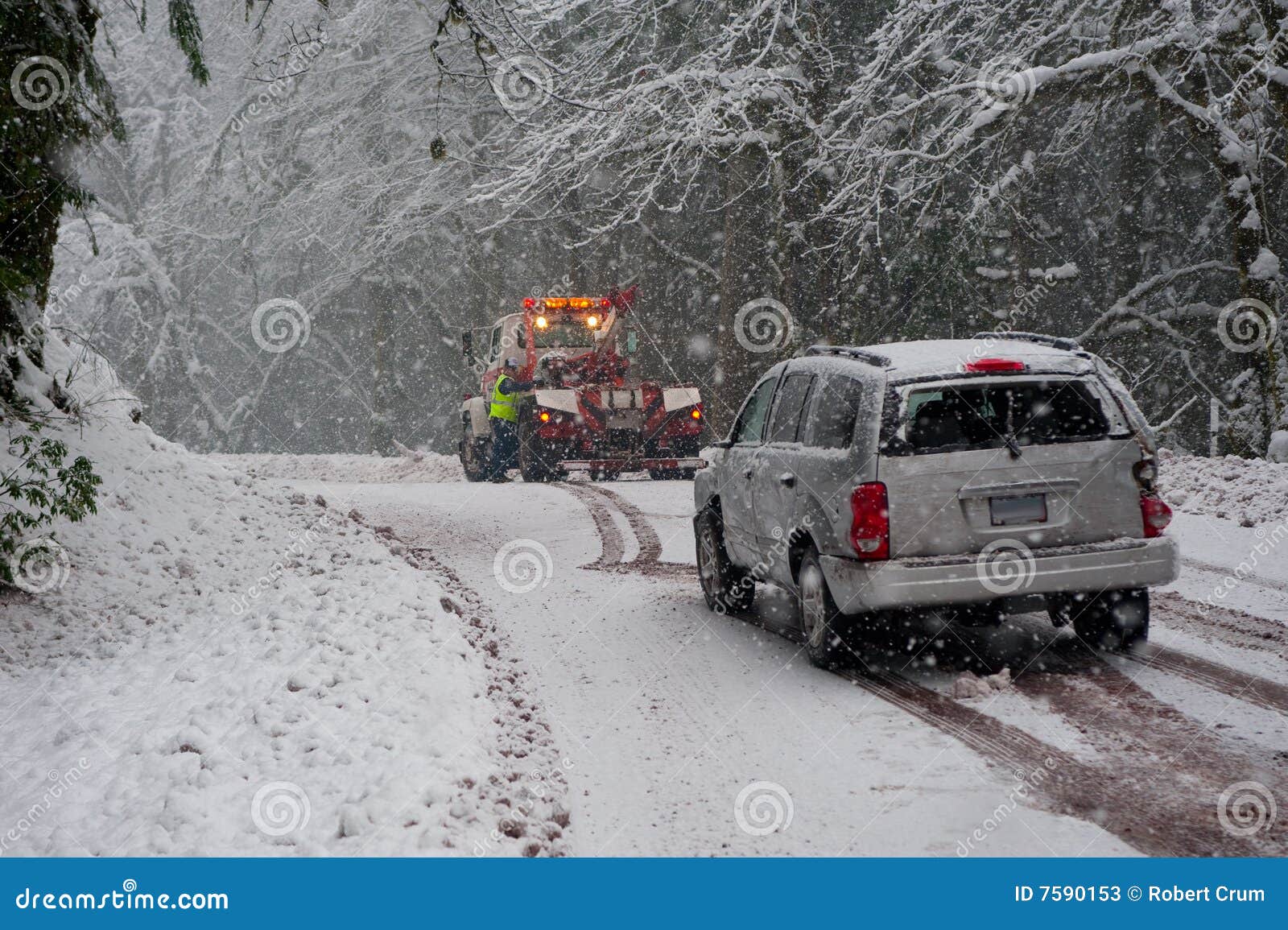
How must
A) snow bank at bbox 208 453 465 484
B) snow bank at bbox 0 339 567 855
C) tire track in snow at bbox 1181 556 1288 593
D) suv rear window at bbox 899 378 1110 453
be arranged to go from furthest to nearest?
snow bank at bbox 208 453 465 484
tire track in snow at bbox 1181 556 1288 593
suv rear window at bbox 899 378 1110 453
snow bank at bbox 0 339 567 855

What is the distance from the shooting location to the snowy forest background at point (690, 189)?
645 inches

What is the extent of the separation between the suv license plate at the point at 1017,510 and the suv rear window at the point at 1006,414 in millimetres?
315

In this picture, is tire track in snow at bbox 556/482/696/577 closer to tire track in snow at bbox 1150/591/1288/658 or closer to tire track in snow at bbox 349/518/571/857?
tire track in snow at bbox 349/518/571/857

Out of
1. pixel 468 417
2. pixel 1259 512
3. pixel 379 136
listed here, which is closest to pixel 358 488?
pixel 468 417

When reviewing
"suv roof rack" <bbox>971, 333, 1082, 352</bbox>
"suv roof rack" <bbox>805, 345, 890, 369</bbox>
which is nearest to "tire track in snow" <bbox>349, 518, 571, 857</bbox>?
"suv roof rack" <bbox>805, 345, 890, 369</bbox>

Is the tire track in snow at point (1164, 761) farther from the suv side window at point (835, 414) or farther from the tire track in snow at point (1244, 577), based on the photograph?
the tire track in snow at point (1244, 577)

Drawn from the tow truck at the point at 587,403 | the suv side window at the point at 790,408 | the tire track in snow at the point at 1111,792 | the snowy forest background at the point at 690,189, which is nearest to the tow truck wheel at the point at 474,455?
the tow truck at the point at 587,403

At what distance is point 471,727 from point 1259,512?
849 cm

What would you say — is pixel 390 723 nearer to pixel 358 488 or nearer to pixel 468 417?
pixel 358 488

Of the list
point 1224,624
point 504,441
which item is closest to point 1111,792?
point 1224,624

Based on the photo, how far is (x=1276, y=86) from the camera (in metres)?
15.1

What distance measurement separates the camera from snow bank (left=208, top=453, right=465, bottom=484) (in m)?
24.7

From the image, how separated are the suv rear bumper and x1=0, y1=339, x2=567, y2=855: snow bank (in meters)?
2.09

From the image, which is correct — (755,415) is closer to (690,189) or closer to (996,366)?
(996,366)
